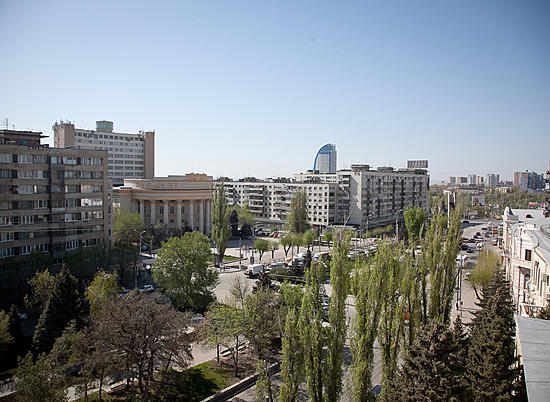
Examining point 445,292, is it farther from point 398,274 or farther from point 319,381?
point 319,381

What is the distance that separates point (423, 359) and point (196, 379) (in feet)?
Result: 34.0

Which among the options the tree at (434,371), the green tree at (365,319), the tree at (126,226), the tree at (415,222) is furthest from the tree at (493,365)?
the tree at (415,222)

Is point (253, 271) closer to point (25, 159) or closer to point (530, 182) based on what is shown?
point (25, 159)

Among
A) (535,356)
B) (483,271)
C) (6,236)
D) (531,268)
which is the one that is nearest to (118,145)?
(6,236)

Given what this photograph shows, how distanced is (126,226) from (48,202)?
15.5 meters

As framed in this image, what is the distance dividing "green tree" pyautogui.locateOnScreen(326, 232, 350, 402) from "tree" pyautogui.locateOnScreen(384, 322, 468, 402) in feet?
6.07

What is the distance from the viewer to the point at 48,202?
28.2 m

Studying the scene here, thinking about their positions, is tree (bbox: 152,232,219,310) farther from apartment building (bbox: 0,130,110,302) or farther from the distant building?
the distant building

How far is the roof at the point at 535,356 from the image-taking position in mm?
5590

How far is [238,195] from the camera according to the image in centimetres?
7312

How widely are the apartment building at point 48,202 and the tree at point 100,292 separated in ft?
35.9

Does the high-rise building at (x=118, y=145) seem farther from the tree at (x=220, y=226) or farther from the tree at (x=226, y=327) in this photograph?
the tree at (x=226, y=327)

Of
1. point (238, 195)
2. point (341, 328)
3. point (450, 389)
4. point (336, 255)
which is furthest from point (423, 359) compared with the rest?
point (238, 195)

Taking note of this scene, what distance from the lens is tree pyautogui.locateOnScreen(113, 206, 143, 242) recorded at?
4315 centimetres
